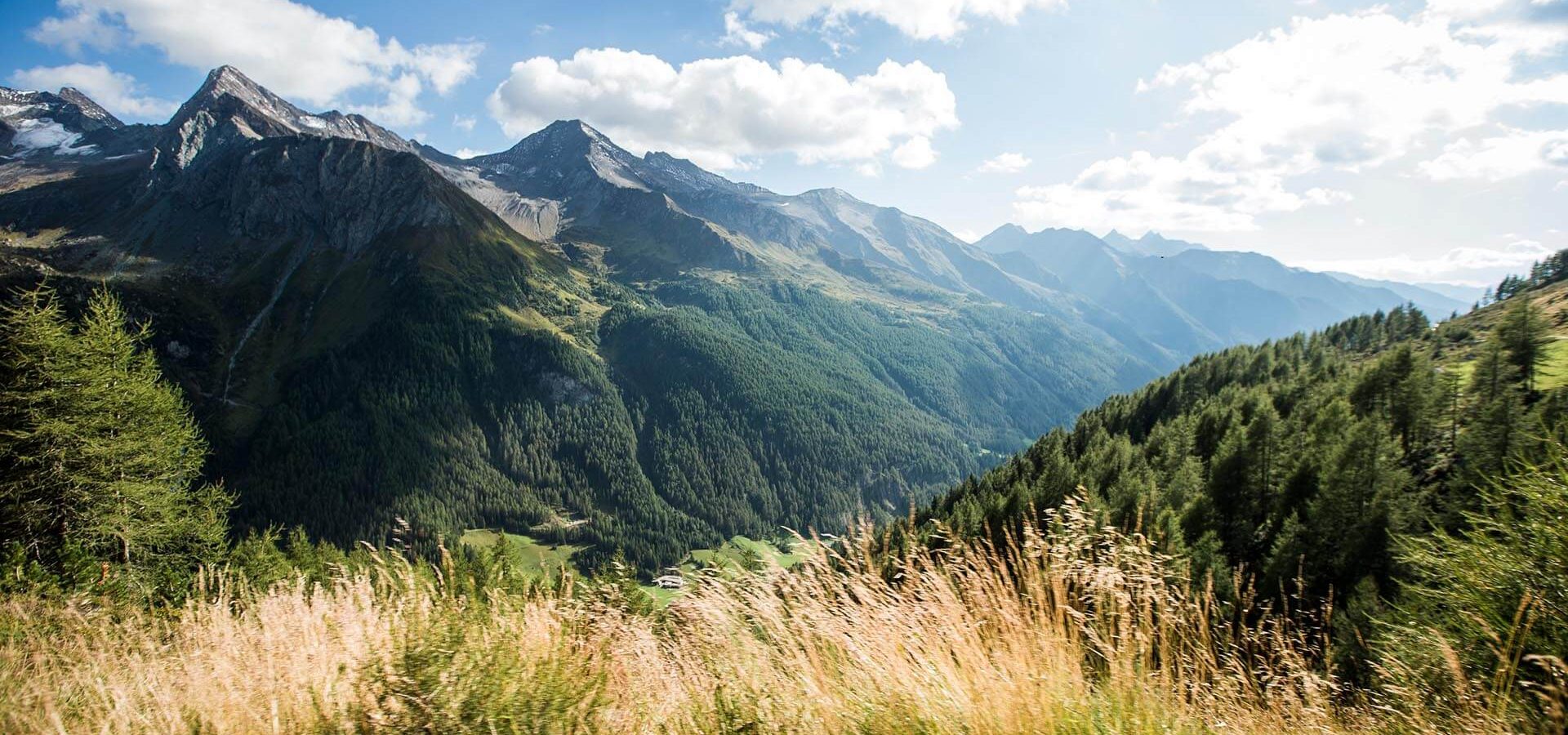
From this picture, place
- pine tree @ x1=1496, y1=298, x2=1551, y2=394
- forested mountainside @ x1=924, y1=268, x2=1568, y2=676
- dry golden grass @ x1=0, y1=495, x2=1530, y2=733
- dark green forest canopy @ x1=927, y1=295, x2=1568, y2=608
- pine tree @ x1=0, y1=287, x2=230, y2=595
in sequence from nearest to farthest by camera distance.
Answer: dry golden grass @ x1=0, y1=495, x2=1530, y2=733 → pine tree @ x1=0, y1=287, x2=230, y2=595 → forested mountainside @ x1=924, y1=268, x2=1568, y2=676 → dark green forest canopy @ x1=927, y1=295, x2=1568, y2=608 → pine tree @ x1=1496, y1=298, x2=1551, y2=394

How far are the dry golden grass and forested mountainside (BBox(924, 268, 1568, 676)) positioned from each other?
6.25ft

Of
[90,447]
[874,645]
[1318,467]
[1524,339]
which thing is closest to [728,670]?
[874,645]

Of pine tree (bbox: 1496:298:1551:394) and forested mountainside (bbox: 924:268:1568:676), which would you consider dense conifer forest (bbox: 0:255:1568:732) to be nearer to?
forested mountainside (bbox: 924:268:1568:676)

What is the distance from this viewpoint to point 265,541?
2370 centimetres

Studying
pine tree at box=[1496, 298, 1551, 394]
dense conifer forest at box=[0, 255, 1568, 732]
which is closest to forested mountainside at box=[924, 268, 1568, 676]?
pine tree at box=[1496, 298, 1551, 394]

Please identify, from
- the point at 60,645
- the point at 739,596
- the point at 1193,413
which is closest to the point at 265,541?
the point at 60,645

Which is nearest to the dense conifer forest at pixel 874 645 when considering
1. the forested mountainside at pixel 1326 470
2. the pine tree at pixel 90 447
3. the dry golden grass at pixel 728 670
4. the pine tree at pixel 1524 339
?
the dry golden grass at pixel 728 670

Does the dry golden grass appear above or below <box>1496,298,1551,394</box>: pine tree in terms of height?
below

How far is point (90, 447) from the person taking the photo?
533 inches

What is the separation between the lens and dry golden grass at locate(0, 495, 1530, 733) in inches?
127

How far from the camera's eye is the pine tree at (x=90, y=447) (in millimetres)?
12914

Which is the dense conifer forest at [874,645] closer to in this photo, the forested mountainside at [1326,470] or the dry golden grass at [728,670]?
the dry golden grass at [728,670]

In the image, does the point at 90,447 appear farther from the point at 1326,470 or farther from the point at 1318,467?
the point at 1318,467

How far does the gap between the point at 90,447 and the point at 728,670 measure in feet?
59.0
